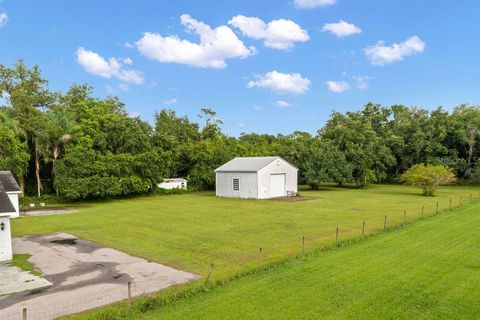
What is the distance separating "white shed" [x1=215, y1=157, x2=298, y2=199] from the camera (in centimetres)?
3225

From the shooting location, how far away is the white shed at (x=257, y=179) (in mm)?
32250

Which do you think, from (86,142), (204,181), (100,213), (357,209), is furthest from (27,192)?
(357,209)

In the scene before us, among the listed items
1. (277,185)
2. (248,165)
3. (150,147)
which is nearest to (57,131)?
(150,147)

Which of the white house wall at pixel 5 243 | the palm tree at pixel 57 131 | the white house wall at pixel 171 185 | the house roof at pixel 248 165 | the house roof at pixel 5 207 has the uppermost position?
the palm tree at pixel 57 131

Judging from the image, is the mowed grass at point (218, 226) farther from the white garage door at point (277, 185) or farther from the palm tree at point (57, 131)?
the palm tree at point (57, 131)

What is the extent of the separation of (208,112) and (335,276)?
54.9 meters

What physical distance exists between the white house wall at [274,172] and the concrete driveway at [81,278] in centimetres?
1882

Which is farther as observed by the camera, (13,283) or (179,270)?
(179,270)

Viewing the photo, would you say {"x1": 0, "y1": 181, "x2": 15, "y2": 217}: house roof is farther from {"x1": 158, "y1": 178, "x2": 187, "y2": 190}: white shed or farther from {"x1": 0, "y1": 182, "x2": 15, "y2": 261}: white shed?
{"x1": 158, "y1": 178, "x2": 187, "y2": 190}: white shed

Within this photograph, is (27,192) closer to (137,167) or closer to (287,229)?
(137,167)

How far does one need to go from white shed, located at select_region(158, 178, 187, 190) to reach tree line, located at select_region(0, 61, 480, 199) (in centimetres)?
92

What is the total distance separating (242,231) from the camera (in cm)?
1716

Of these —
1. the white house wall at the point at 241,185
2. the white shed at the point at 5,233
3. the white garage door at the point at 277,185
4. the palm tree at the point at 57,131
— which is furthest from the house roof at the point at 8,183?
the white garage door at the point at 277,185

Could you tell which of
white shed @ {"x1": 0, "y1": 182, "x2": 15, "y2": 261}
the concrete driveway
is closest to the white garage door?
the concrete driveway
